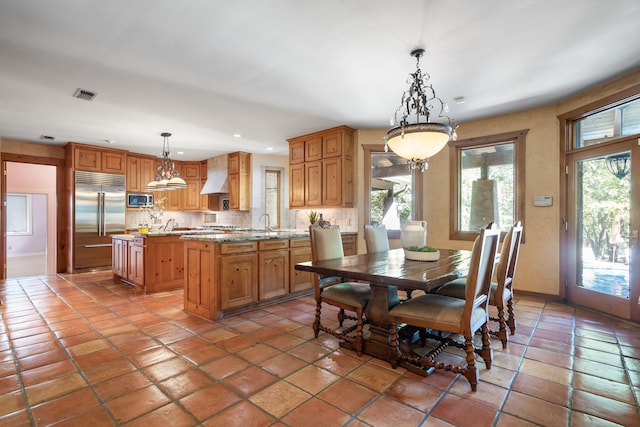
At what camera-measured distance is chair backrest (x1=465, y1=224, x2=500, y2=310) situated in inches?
75.7

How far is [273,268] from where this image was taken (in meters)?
3.88

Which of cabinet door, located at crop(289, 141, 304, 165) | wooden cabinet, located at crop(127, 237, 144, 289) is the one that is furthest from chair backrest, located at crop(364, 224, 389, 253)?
wooden cabinet, located at crop(127, 237, 144, 289)

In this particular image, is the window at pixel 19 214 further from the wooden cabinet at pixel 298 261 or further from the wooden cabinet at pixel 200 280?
the wooden cabinet at pixel 298 261

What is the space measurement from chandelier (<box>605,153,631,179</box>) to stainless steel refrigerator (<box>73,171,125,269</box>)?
8015 mm

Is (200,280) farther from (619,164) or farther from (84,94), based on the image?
(619,164)

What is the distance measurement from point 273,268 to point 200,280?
0.86m

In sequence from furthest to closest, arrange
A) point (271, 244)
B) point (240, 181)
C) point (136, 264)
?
point (240, 181)
point (136, 264)
point (271, 244)

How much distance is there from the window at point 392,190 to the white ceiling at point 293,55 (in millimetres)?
888

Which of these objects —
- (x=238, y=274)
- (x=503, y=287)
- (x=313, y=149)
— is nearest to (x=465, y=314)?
(x=503, y=287)

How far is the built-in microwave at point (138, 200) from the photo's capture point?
6957 millimetres

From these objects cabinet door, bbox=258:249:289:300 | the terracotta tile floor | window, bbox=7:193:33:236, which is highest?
window, bbox=7:193:33:236

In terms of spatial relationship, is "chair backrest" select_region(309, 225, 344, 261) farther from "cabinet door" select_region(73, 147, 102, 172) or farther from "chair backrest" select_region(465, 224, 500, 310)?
"cabinet door" select_region(73, 147, 102, 172)

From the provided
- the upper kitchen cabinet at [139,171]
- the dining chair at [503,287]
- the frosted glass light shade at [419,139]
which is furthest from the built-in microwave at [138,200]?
the dining chair at [503,287]

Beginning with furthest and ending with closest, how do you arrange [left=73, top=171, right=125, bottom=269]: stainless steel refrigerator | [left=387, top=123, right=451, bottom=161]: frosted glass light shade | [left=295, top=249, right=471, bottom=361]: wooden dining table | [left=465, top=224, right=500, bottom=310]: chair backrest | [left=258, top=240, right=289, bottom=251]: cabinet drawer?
[left=73, top=171, right=125, bottom=269]: stainless steel refrigerator
[left=258, top=240, right=289, bottom=251]: cabinet drawer
[left=387, top=123, right=451, bottom=161]: frosted glass light shade
[left=295, top=249, right=471, bottom=361]: wooden dining table
[left=465, top=224, right=500, bottom=310]: chair backrest
